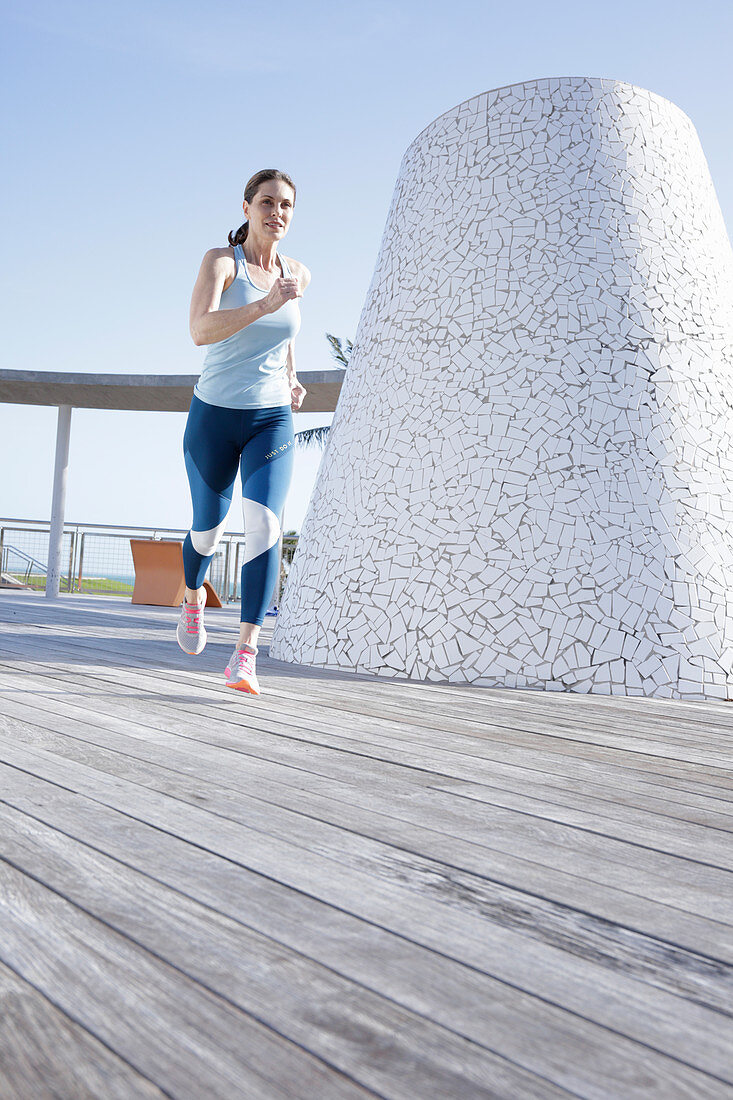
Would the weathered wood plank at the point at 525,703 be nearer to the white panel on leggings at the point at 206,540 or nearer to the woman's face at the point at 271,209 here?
the white panel on leggings at the point at 206,540

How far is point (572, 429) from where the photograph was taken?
14.2 ft

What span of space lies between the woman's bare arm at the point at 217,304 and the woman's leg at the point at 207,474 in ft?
1.04

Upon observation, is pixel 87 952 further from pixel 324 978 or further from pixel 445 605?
pixel 445 605

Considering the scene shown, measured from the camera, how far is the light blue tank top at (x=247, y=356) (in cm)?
347

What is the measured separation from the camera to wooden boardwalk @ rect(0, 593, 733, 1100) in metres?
0.79

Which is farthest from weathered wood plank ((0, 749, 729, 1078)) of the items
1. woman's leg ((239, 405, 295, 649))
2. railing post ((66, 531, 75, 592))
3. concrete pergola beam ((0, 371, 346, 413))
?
railing post ((66, 531, 75, 592))

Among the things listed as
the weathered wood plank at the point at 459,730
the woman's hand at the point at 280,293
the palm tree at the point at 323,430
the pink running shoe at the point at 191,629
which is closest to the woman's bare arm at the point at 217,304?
the woman's hand at the point at 280,293

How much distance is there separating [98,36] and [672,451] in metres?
11.0

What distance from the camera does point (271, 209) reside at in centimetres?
350

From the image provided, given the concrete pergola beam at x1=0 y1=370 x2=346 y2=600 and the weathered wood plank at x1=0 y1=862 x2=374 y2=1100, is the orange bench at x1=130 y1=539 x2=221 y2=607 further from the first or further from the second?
the weathered wood plank at x1=0 y1=862 x2=374 y2=1100

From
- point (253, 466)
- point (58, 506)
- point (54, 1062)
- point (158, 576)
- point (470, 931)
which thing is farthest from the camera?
point (58, 506)

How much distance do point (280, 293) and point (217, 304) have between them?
282mm

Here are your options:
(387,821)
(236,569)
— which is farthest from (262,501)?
(236,569)

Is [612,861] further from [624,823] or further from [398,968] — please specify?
[398,968]
